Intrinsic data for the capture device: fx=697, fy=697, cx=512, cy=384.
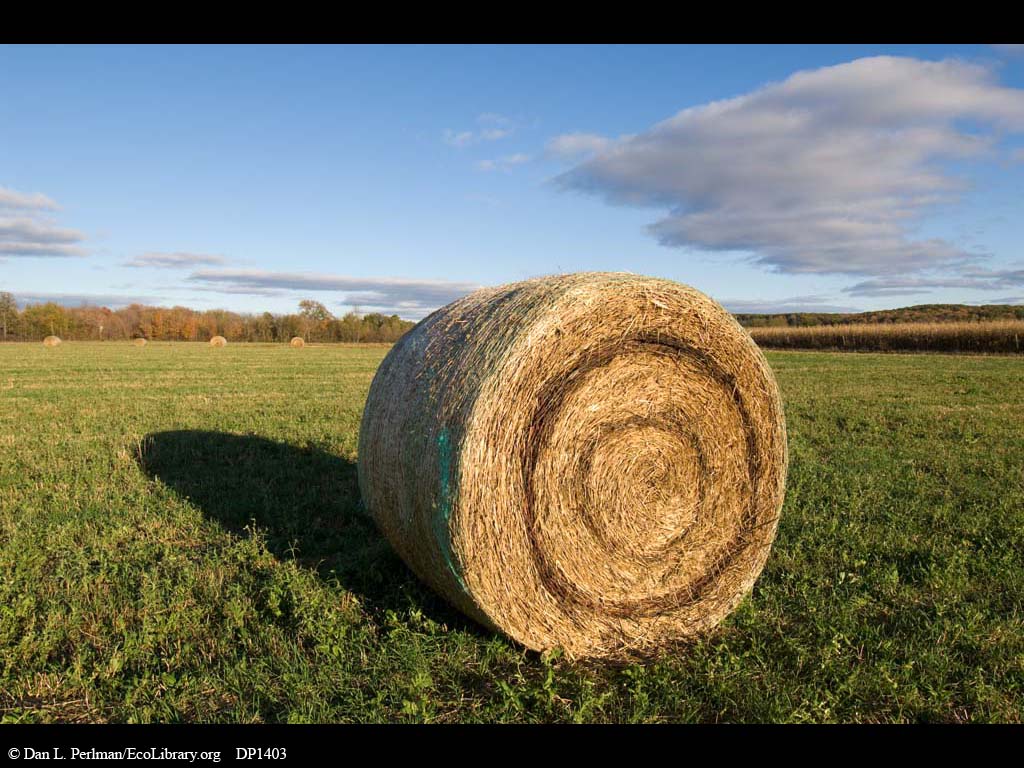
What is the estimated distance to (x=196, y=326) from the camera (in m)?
100

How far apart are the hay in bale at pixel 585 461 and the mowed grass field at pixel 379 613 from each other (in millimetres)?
369

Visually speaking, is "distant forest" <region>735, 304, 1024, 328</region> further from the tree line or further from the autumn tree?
the autumn tree

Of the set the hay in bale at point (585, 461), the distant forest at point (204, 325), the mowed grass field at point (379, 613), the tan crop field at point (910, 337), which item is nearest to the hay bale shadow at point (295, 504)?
the mowed grass field at point (379, 613)

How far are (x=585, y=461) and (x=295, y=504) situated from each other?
12.3 feet

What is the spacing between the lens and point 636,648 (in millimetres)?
4609

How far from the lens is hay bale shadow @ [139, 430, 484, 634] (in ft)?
17.0

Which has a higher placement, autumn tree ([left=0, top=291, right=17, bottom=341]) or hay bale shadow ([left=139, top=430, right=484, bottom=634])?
autumn tree ([left=0, top=291, right=17, bottom=341])

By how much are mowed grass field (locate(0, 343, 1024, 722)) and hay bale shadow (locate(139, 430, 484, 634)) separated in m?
0.03

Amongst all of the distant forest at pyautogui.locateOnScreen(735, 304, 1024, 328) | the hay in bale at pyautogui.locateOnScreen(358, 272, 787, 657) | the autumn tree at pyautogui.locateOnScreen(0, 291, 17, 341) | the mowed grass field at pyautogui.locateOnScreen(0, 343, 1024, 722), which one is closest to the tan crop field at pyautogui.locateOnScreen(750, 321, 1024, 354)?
the distant forest at pyautogui.locateOnScreen(735, 304, 1024, 328)

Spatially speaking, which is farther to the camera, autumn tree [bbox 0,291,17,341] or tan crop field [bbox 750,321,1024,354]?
autumn tree [bbox 0,291,17,341]

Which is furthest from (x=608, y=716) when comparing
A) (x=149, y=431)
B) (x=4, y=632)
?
(x=149, y=431)

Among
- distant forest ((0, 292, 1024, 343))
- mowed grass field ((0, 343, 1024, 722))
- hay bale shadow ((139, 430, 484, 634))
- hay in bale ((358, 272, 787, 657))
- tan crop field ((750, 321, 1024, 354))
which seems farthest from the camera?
distant forest ((0, 292, 1024, 343))

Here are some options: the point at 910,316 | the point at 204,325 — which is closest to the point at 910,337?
the point at 910,316
